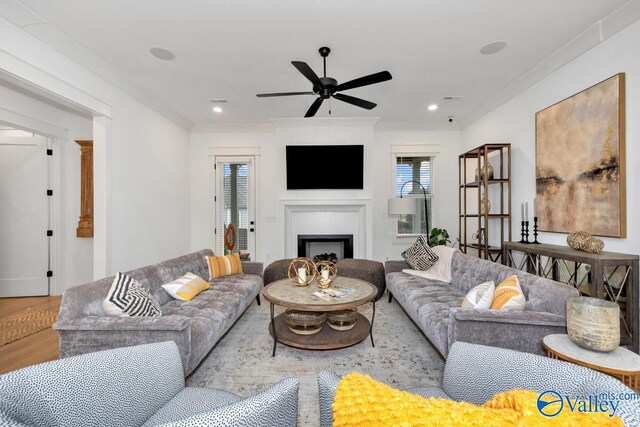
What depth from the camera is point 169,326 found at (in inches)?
68.4

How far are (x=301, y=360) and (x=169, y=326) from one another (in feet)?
3.54

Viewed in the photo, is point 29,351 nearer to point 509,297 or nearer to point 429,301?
point 429,301

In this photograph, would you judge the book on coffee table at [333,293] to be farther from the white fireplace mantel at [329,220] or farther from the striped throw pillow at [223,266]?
the white fireplace mantel at [329,220]

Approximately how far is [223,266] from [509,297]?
304 centimetres

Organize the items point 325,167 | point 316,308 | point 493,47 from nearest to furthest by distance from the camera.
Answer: point 316,308 → point 493,47 → point 325,167

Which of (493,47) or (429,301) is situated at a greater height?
(493,47)

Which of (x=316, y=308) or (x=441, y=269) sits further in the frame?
(x=441, y=269)

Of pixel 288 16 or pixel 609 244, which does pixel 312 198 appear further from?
pixel 609 244

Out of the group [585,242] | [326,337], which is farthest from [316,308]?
[585,242]

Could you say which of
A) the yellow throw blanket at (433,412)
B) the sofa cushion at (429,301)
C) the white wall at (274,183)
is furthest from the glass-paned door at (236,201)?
the yellow throw blanket at (433,412)

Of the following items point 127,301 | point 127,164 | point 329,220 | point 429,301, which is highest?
point 127,164

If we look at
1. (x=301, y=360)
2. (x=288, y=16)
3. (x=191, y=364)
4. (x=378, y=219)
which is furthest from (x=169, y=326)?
(x=378, y=219)

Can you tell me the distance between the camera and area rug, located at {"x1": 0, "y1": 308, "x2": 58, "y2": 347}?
2.75 metres

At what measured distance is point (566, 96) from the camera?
292 centimetres
